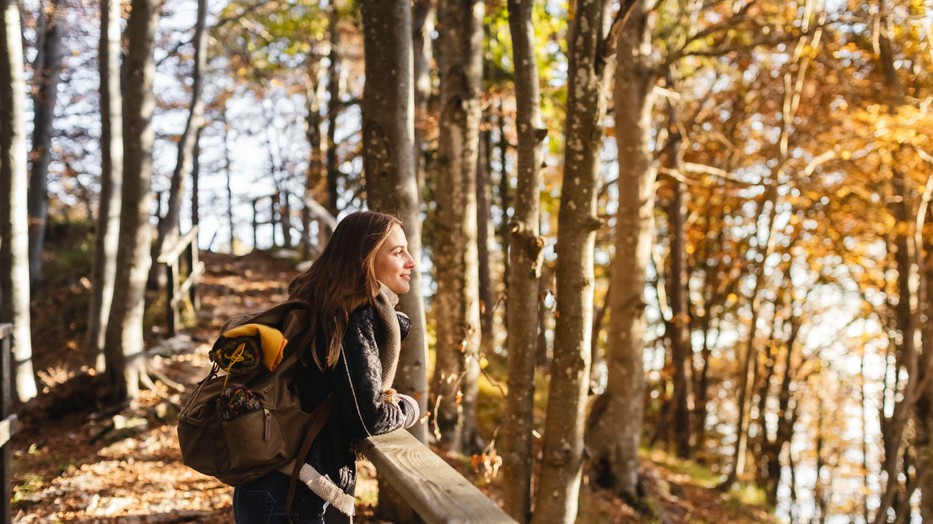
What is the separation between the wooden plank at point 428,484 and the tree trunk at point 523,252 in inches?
100

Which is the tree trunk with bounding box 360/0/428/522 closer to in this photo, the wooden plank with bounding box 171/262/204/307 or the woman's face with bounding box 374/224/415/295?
the woman's face with bounding box 374/224/415/295

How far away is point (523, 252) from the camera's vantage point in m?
5.09

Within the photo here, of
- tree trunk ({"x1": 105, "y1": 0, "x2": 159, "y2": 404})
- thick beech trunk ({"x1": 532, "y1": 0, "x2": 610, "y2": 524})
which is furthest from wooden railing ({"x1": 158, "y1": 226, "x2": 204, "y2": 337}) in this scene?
thick beech trunk ({"x1": 532, "y1": 0, "x2": 610, "y2": 524})

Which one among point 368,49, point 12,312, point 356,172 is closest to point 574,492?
point 368,49

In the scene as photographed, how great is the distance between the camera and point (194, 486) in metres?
5.73

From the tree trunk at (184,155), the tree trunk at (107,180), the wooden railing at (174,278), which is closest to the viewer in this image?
the tree trunk at (107,180)

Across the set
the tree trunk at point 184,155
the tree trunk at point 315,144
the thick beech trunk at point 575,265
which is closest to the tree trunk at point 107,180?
the tree trunk at point 184,155

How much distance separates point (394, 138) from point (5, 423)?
2.74 metres

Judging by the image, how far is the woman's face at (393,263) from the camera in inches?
98.7

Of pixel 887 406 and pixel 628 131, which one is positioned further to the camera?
pixel 887 406

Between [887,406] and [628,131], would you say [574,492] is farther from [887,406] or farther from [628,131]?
[887,406]

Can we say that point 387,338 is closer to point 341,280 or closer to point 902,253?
point 341,280

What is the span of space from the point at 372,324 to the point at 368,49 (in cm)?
289

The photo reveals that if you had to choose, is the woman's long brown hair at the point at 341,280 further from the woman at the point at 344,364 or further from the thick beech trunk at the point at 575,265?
the thick beech trunk at the point at 575,265
